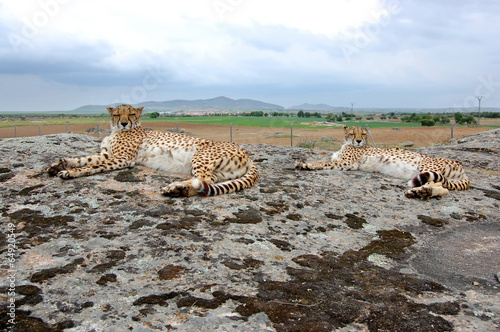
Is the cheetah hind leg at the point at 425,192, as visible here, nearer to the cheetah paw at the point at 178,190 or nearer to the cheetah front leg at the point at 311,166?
the cheetah front leg at the point at 311,166

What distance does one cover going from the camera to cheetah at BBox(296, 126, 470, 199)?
18.3 feet

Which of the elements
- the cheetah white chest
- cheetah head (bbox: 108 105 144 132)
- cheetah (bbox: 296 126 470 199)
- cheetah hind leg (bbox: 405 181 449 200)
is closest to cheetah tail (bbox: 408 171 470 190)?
cheetah (bbox: 296 126 470 199)

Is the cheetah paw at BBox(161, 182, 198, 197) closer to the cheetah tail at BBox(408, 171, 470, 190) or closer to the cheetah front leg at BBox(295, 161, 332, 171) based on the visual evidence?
the cheetah front leg at BBox(295, 161, 332, 171)

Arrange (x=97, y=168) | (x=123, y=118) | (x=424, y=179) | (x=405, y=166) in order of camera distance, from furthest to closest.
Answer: (x=405, y=166) < (x=123, y=118) < (x=424, y=179) < (x=97, y=168)

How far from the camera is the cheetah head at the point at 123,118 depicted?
6.35 metres

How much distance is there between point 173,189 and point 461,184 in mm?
4818

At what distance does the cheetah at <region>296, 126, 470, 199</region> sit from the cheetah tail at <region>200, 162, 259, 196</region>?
1.90 m

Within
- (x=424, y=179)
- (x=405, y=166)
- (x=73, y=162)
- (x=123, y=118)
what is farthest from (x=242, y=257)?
(x=405, y=166)

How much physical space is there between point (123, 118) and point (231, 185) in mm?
2873

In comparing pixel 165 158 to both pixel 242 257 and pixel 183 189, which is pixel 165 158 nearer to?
pixel 183 189

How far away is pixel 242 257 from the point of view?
2.83 metres

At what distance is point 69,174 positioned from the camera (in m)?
4.64

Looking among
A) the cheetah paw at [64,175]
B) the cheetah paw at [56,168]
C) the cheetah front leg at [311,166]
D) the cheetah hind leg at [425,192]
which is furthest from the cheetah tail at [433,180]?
the cheetah paw at [56,168]

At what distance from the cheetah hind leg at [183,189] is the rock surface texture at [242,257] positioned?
4.2 inches
